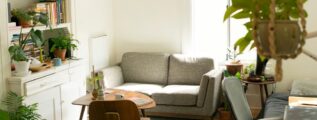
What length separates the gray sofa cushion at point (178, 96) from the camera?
5.14 metres

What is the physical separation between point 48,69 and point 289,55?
11.5ft

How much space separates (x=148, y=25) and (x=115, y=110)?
3004mm

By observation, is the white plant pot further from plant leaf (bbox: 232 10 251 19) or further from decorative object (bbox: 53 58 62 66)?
plant leaf (bbox: 232 10 251 19)

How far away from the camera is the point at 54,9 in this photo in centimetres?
450

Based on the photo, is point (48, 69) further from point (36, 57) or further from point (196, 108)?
point (196, 108)

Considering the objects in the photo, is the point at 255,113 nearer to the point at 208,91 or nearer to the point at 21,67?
the point at 208,91

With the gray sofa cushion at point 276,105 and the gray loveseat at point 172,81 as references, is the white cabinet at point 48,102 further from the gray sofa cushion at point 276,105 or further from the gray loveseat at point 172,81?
the gray sofa cushion at point 276,105

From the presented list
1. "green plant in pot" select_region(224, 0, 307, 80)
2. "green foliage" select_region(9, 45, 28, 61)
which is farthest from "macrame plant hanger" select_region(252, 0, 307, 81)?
"green foliage" select_region(9, 45, 28, 61)

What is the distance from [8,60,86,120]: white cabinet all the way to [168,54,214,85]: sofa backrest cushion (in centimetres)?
134

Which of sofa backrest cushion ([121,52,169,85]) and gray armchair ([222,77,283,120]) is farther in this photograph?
sofa backrest cushion ([121,52,169,85])

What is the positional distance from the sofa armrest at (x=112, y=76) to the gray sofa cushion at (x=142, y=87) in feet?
0.31

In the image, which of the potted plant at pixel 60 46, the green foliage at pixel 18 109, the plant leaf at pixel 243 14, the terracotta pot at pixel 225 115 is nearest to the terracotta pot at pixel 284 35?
the plant leaf at pixel 243 14

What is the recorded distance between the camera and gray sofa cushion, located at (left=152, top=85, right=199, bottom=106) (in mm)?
5141

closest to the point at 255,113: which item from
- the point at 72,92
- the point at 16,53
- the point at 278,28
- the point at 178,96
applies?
the point at 178,96
